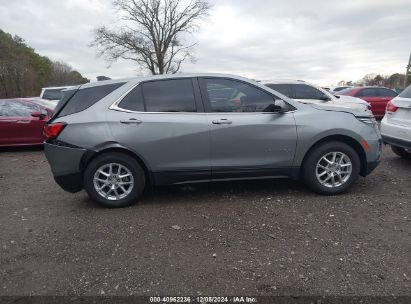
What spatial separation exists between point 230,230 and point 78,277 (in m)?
1.60

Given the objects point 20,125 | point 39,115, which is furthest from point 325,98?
point 20,125

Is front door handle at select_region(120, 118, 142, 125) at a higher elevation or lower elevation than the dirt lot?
higher

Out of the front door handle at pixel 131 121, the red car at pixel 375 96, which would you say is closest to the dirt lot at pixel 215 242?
the front door handle at pixel 131 121

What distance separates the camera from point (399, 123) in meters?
6.15

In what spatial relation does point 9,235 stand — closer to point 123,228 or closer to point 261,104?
point 123,228

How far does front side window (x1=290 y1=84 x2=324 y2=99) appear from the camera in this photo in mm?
9688

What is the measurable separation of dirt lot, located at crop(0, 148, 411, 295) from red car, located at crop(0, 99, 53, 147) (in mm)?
4125

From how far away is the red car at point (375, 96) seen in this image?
13.8 m

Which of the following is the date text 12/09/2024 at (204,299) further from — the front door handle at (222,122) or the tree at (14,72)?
the tree at (14,72)

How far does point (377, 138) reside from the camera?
4977 millimetres

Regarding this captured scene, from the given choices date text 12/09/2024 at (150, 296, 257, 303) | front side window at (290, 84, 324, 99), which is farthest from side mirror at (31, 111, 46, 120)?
date text 12/09/2024 at (150, 296, 257, 303)

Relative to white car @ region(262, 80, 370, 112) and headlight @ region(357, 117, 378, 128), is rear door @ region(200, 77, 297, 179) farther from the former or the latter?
white car @ region(262, 80, 370, 112)

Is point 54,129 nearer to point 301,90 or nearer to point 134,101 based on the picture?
point 134,101

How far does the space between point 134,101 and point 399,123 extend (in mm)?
4564
